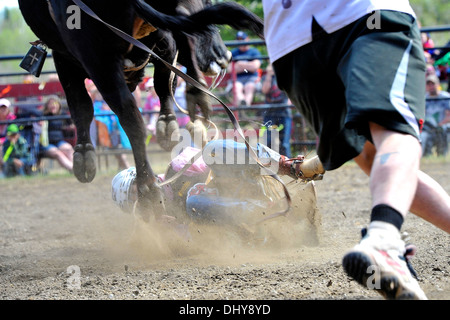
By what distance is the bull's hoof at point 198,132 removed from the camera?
343cm

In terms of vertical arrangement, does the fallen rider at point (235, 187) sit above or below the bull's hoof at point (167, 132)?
below

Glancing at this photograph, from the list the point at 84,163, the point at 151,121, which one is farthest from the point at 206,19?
the point at 151,121

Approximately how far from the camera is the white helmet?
11.1 ft

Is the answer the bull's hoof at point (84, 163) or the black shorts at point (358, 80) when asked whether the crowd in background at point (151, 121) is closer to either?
the bull's hoof at point (84, 163)

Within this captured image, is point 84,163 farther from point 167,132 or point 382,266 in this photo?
point 382,266

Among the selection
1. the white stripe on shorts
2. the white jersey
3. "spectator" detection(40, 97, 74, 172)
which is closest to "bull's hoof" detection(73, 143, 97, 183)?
the white jersey

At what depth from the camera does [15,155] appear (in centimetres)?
842

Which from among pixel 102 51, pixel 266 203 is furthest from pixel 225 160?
pixel 102 51

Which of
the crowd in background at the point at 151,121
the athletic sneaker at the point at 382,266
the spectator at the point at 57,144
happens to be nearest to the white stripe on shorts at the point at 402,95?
the athletic sneaker at the point at 382,266

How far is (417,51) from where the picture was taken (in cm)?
180

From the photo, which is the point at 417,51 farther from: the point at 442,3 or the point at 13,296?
the point at 442,3

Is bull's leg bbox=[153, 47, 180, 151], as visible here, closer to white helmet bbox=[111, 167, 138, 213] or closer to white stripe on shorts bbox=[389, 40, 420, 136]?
white helmet bbox=[111, 167, 138, 213]

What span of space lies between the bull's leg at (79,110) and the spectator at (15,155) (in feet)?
16.1
